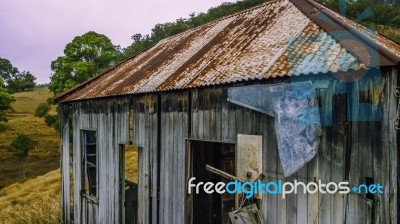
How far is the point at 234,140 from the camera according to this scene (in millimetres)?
4832

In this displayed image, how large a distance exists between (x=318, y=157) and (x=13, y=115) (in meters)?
54.0

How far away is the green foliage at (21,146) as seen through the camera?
105ft

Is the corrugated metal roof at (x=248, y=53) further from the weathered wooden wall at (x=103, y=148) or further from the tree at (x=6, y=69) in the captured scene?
the tree at (x=6, y=69)

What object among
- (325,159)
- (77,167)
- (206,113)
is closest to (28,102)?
(77,167)

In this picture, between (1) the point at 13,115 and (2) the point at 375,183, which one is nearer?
(2) the point at 375,183

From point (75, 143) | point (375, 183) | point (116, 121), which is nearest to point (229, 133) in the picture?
point (375, 183)

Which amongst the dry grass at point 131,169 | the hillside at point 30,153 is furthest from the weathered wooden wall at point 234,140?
the hillside at point 30,153

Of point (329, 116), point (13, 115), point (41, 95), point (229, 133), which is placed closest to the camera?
point (329, 116)

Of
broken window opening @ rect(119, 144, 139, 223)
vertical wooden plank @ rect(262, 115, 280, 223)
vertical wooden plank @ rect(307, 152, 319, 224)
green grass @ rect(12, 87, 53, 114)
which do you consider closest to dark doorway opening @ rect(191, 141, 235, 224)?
broken window opening @ rect(119, 144, 139, 223)

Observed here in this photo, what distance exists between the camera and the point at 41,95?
70250mm

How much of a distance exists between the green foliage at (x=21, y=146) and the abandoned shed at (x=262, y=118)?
27.3 meters

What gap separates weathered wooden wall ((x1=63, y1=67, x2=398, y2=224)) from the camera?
3.35 meters

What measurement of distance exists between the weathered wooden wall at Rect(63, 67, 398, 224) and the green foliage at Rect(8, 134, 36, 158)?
2755 cm

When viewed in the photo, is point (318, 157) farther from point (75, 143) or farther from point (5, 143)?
point (5, 143)
